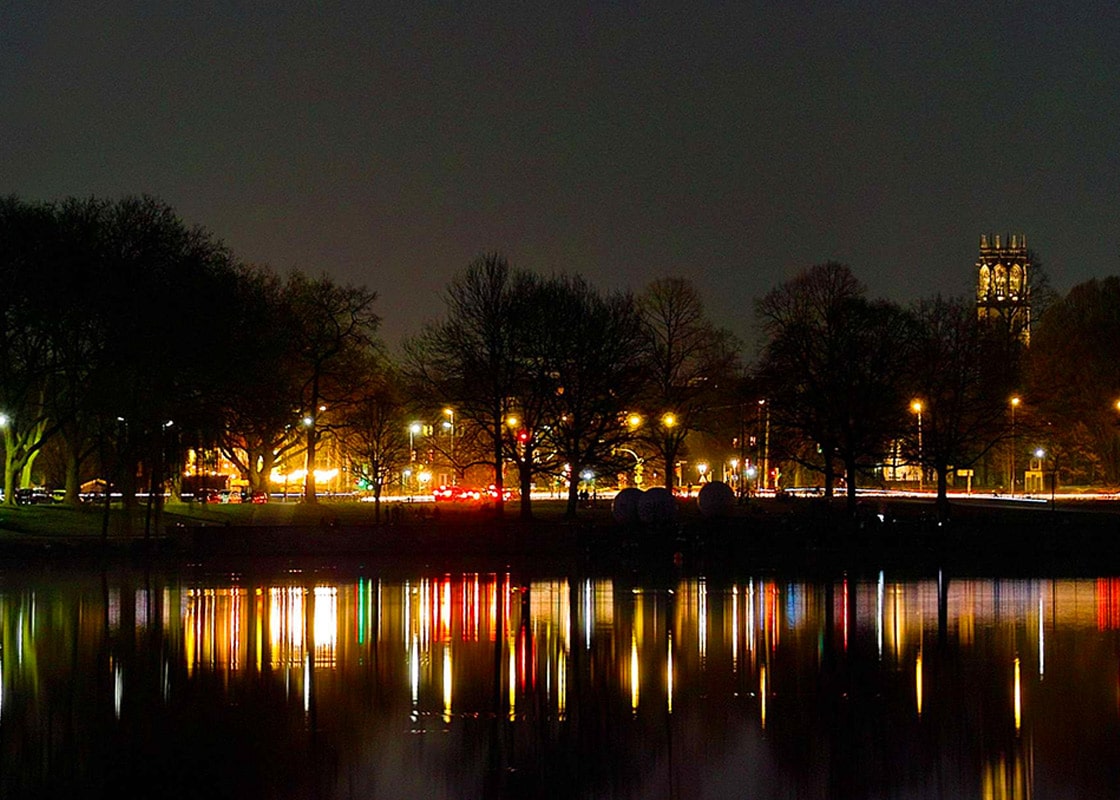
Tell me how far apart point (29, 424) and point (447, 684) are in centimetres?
6258

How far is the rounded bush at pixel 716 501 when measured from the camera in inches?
3568

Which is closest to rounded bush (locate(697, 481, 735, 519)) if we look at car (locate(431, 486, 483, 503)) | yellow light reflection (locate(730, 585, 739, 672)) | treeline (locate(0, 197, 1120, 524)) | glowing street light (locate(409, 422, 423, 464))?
treeline (locate(0, 197, 1120, 524))

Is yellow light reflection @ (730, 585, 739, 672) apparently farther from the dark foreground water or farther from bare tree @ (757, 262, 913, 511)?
bare tree @ (757, 262, 913, 511)

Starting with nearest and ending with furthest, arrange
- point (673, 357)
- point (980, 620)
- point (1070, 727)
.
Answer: point (1070, 727) → point (980, 620) → point (673, 357)

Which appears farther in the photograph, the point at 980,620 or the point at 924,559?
the point at 924,559

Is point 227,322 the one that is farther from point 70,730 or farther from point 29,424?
point 70,730

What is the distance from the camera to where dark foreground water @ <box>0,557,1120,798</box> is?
2370cm

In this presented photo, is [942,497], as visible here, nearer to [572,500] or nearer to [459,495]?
[572,500]

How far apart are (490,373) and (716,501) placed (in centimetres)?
1410

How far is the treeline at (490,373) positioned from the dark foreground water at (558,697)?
2820cm

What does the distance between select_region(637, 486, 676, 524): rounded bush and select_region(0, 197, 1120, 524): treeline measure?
507cm

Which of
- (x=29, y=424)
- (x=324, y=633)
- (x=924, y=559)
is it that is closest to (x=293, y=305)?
(x=29, y=424)

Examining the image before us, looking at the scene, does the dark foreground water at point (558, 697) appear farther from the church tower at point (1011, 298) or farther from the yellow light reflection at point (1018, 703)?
the church tower at point (1011, 298)

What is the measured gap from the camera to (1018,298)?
129 metres
